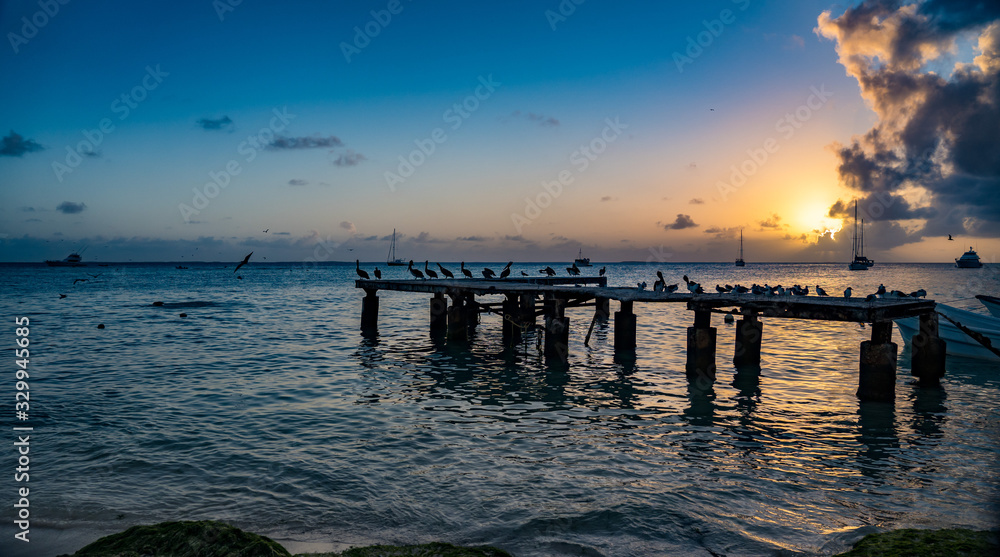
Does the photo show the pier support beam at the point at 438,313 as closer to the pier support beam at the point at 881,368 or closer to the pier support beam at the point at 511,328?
the pier support beam at the point at 511,328

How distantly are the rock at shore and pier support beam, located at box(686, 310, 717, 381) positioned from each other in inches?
504

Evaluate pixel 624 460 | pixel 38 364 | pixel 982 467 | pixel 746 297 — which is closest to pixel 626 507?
pixel 624 460

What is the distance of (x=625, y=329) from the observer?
850 inches

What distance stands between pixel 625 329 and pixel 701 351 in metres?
4.73

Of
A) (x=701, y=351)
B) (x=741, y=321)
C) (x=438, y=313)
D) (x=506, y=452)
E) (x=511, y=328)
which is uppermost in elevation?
(x=741, y=321)

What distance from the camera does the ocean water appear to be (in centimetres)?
751

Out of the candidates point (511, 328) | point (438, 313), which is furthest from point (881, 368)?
point (438, 313)

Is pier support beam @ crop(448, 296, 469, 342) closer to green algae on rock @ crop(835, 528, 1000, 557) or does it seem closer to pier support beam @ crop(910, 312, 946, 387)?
pier support beam @ crop(910, 312, 946, 387)

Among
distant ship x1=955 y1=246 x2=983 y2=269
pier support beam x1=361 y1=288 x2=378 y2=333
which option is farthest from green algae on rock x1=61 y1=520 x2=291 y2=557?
distant ship x1=955 y1=246 x2=983 y2=269

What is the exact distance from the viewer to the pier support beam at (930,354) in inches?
663

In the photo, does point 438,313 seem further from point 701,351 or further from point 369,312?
point 701,351

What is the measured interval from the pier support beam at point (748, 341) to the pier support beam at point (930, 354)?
4.73m

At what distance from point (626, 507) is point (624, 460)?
80.6 inches

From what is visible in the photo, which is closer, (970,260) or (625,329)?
(625,329)
